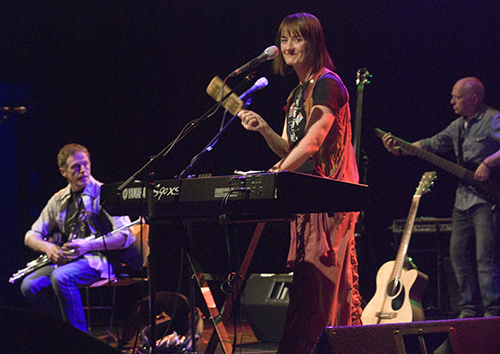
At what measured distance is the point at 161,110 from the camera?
578cm

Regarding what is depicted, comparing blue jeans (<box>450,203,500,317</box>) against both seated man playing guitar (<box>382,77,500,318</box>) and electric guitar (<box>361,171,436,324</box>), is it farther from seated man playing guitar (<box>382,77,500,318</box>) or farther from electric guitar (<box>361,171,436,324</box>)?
electric guitar (<box>361,171,436,324</box>)

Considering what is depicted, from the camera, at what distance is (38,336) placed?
1.52m

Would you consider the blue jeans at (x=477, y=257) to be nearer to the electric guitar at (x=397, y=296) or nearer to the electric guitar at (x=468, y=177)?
the electric guitar at (x=468, y=177)

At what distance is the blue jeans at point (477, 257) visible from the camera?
415 centimetres

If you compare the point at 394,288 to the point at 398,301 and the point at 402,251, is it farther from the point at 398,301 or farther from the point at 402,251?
the point at 402,251

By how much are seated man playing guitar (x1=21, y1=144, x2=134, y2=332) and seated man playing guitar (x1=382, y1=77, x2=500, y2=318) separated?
2560 millimetres

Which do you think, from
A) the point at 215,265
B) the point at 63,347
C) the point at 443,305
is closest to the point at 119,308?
the point at 215,265

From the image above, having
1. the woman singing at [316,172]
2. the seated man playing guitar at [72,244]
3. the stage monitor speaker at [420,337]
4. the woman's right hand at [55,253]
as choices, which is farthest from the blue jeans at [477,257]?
the woman's right hand at [55,253]

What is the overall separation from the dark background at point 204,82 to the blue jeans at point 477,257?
124cm

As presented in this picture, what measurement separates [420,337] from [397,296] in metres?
2.43

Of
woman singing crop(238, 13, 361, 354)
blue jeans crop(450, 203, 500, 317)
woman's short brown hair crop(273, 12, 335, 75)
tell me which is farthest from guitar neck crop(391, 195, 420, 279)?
woman's short brown hair crop(273, 12, 335, 75)

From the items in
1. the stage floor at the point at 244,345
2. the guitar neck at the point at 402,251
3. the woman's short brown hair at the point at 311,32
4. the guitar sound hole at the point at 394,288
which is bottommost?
the stage floor at the point at 244,345

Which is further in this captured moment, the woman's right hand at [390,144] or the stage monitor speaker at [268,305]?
the woman's right hand at [390,144]

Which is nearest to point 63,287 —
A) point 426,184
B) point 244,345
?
point 244,345
